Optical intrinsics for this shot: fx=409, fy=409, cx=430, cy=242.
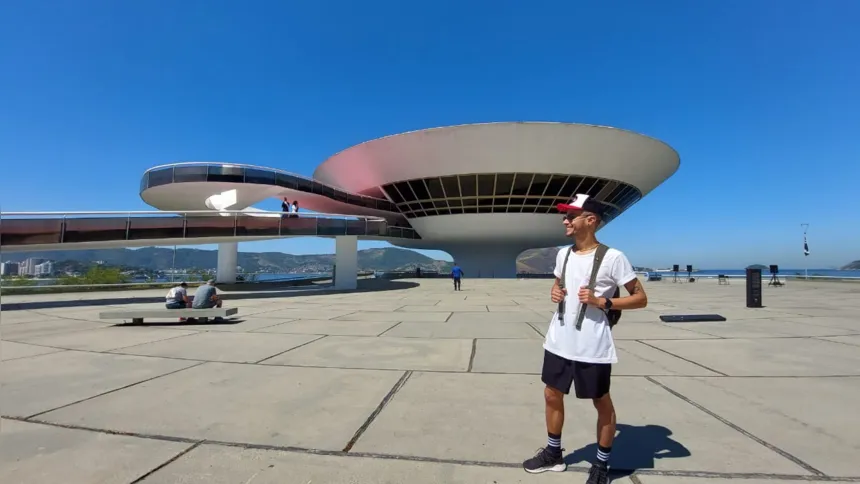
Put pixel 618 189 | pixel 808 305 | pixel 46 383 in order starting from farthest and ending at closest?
pixel 618 189, pixel 808 305, pixel 46 383

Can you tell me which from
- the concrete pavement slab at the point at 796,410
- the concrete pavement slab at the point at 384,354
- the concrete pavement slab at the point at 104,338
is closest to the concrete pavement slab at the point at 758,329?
the concrete pavement slab at the point at 796,410

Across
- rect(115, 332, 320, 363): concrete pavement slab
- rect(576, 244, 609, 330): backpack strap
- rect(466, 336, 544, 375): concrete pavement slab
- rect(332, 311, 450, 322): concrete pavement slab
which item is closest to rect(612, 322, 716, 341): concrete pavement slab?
rect(466, 336, 544, 375): concrete pavement slab

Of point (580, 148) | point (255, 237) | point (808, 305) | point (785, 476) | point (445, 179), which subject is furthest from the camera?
point (445, 179)

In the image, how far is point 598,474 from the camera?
254 cm

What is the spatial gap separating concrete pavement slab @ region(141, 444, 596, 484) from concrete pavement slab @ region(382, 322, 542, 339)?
524 centimetres

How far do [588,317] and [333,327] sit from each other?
24.7ft

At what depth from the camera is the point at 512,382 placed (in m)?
4.90

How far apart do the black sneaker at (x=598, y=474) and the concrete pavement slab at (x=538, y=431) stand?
327mm

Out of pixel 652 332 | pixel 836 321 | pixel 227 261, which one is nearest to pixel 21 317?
pixel 652 332

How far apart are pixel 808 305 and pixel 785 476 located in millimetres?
15764

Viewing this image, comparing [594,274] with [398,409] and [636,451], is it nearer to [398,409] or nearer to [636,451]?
[636,451]

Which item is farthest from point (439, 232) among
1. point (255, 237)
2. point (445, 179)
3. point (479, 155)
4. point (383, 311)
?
point (383, 311)

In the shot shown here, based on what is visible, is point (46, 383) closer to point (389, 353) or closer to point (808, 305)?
point (389, 353)

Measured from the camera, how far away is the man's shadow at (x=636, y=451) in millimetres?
2848
